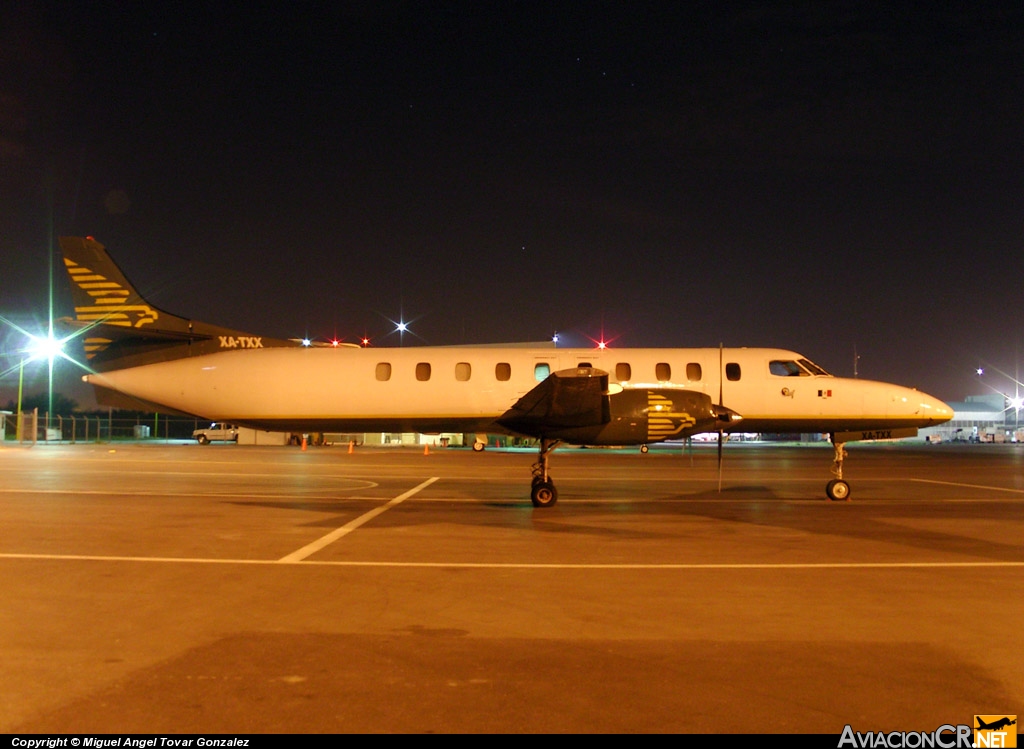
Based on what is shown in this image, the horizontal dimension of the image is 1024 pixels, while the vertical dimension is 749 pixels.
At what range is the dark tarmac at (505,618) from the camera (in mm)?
4551

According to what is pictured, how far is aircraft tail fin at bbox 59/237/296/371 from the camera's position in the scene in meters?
19.0

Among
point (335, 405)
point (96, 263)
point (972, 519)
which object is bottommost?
point (972, 519)

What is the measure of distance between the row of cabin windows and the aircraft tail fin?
13.3 feet

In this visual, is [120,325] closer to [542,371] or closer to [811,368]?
[542,371]

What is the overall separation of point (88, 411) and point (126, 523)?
319 feet

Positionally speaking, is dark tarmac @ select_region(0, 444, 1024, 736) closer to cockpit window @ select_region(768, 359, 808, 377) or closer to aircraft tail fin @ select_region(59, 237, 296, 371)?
cockpit window @ select_region(768, 359, 808, 377)

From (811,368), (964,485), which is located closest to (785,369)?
(811,368)

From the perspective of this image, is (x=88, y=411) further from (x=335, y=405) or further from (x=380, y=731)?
(x=380, y=731)

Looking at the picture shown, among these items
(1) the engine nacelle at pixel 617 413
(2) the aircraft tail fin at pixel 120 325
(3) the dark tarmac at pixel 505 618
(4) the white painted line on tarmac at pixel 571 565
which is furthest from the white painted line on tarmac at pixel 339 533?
(2) the aircraft tail fin at pixel 120 325

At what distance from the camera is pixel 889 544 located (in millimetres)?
10531

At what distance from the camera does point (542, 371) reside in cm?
1755

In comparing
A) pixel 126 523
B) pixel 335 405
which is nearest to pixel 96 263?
pixel 335 405

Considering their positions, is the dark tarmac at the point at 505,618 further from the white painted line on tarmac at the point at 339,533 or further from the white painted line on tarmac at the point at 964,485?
the white painted line on tarmac at the point at 964,485

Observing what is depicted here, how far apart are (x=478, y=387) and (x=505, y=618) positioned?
11009 millimetres
